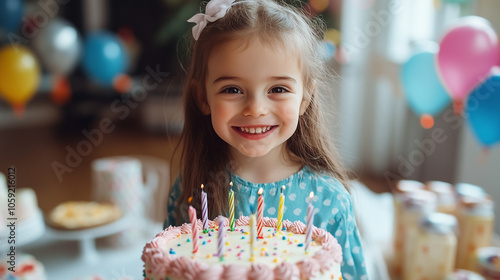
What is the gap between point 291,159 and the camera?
99cm

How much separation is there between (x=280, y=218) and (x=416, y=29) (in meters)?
3.02

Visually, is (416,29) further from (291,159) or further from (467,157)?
(291,159)

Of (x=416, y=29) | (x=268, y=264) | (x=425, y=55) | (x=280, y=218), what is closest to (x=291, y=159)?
(x=280, y=218)

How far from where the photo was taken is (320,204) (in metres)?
0.94

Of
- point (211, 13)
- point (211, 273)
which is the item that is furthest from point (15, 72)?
point (211, 273)

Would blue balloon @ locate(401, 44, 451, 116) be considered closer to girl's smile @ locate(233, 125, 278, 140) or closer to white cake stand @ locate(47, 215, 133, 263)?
white cake stand @ locate(47, 215, 133, 263)

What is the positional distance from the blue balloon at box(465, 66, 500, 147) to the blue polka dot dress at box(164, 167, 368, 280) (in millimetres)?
1150

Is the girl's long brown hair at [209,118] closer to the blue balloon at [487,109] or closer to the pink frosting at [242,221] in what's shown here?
the pink frosting at [242,221]

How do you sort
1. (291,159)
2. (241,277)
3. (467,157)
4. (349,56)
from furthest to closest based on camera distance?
(349,56), (467,157), (291,159), (241,277)

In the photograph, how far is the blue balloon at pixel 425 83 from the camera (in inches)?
93.3

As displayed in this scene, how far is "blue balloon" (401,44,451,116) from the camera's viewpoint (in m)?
2.37

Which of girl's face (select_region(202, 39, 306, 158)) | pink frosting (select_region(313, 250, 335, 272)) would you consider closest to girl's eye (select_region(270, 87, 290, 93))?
girl's face (select_region(202, 39, 306, 158))

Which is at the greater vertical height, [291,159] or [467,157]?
[291,159]

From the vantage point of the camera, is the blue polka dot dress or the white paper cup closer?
the blue polka dot dress
